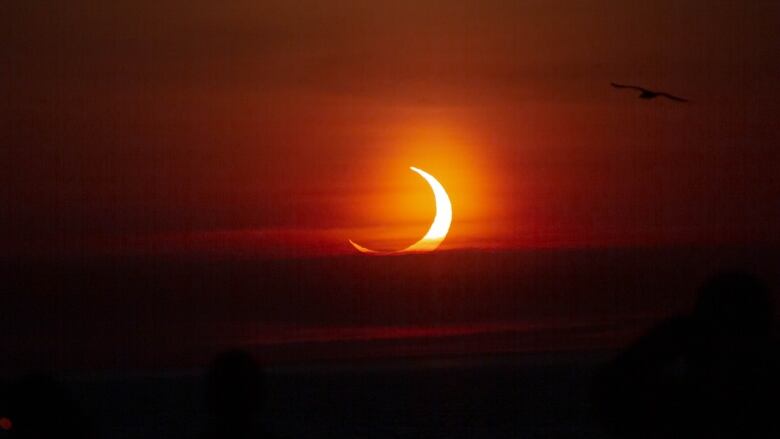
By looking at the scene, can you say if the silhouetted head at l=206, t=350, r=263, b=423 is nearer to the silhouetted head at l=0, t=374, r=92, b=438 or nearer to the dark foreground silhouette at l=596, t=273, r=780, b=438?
the silhouetted head at l=0, t=374, r=92, b=438

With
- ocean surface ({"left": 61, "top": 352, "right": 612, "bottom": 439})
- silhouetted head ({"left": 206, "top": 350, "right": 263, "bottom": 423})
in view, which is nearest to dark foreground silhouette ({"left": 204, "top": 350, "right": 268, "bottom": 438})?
silhouetted head ({"left": 206, "top": 350, "right": 263, "bottom": 423})

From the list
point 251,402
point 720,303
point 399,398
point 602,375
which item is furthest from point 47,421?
point 399,398

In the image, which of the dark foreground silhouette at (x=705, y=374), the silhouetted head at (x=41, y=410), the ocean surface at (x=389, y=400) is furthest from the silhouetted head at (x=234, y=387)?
the ocean surface at (x=389, y=400)

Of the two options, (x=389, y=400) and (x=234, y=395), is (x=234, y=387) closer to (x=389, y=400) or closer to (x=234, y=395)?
(x=234, y=395)

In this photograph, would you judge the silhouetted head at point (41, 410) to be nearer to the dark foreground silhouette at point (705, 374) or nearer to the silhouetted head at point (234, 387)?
the silhouetted head at point (234, 387)

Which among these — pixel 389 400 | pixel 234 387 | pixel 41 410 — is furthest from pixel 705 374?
pixel 389 400

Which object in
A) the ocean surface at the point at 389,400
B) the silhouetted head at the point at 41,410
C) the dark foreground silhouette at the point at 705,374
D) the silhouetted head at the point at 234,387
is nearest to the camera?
the dark foreground silhouette at the point at 705,374
